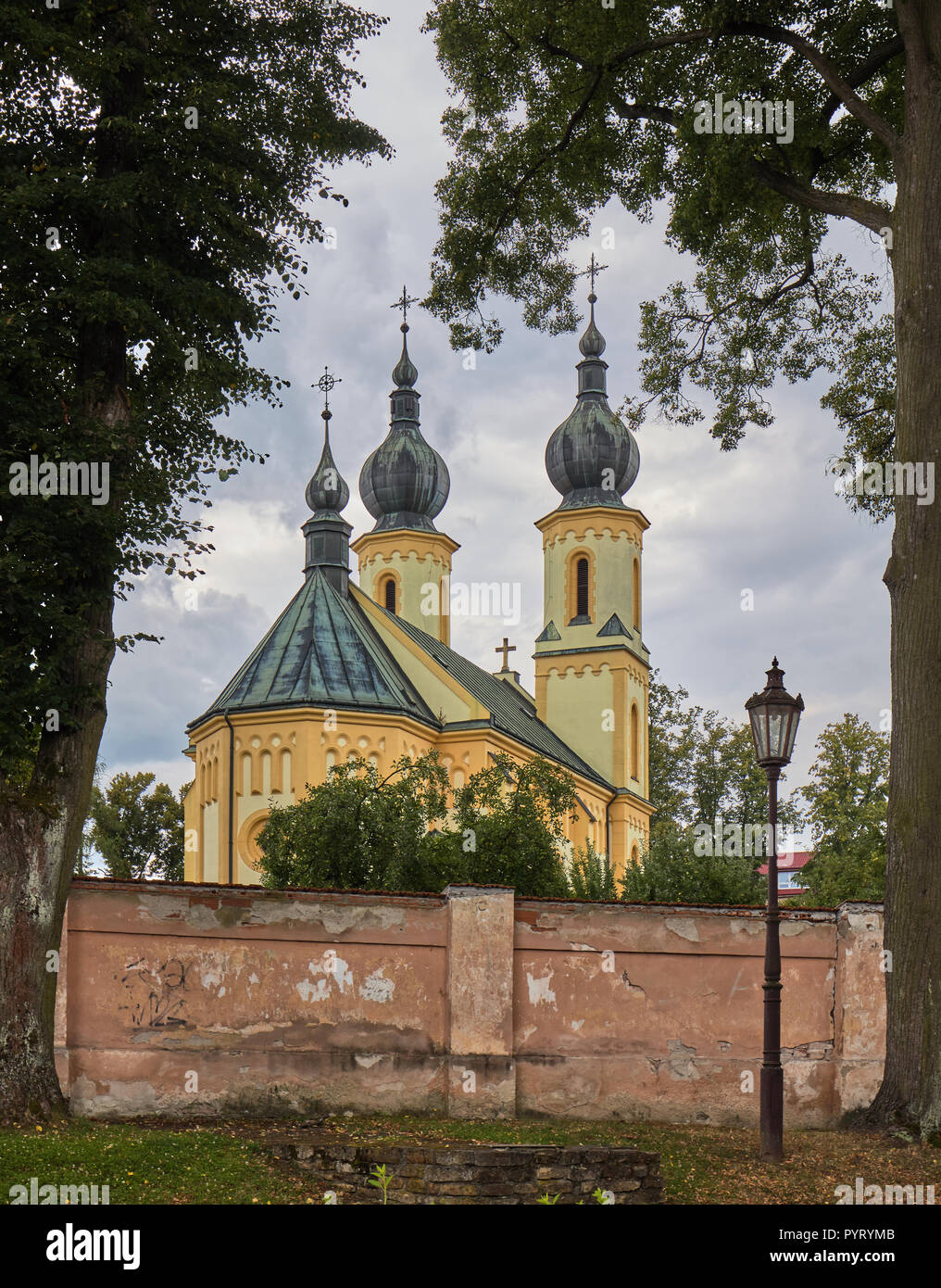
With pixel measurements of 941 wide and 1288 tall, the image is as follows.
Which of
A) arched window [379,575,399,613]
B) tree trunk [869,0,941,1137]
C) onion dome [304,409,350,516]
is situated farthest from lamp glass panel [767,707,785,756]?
arched window [379,575,399,613]

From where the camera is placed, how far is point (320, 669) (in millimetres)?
35656

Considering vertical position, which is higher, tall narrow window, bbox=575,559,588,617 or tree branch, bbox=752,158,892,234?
tall narrow window, bbox=575,559,588,617

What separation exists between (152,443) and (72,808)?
378 centimetres

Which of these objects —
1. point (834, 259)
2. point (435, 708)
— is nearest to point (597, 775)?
point (435, 708)

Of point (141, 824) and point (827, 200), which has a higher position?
point (827, 200)

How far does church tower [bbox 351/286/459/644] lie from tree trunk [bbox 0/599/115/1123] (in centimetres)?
3756

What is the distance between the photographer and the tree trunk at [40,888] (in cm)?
1066

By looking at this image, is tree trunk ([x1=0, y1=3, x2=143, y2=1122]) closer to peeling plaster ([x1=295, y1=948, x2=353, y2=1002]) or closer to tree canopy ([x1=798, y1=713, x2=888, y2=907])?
peeling plaster ([x1=295, y1=948, x2=353, y2=1002])

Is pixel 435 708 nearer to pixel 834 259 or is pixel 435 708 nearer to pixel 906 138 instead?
pixel 834 259

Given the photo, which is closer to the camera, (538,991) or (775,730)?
(775,730)

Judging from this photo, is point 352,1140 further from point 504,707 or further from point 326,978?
point 504,707

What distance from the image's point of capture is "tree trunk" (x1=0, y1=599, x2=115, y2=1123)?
35.0 ft

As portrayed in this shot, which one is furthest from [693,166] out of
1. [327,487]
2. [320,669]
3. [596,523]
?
[596,523]

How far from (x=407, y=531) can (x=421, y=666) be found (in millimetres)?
11127
